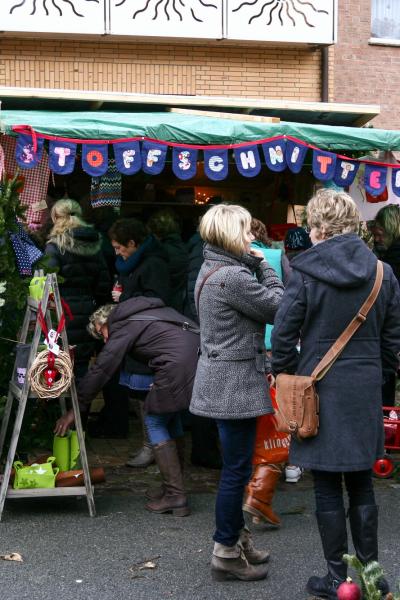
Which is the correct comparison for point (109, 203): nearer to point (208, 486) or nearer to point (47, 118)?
point (47, 118)

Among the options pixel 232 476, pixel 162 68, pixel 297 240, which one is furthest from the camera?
pixel 162 68

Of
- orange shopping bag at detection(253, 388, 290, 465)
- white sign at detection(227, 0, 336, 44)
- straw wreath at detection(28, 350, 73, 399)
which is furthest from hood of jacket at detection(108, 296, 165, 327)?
white sign at detection(227, 0, 336, 44)

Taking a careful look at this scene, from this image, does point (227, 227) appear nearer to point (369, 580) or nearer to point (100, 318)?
point (100, 318)

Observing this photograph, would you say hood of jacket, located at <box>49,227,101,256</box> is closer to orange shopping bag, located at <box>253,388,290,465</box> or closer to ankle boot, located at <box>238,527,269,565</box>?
orange shopping bag, located at <box>253,388,290,465</box>

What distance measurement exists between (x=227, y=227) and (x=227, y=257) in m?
0.16

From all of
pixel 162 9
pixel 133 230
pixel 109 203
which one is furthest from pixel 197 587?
pixel 162 9

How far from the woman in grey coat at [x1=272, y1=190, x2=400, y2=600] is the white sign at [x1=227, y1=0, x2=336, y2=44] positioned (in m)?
8.24

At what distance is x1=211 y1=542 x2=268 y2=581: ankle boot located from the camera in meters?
4.89

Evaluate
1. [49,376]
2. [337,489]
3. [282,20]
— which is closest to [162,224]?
[49,376]

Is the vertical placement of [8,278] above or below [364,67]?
below

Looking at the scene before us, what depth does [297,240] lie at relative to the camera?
7.70 meters

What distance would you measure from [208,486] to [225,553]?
1.99m

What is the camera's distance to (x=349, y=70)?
618 inches

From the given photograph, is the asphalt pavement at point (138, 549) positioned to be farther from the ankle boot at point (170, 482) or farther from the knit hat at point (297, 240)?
the knit hat at point (297, 240)
